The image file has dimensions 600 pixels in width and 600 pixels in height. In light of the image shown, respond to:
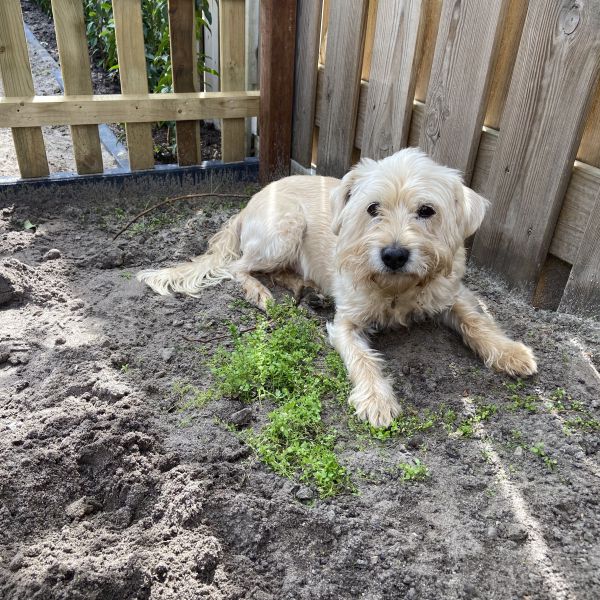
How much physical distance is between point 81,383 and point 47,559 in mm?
967

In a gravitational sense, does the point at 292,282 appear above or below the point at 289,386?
below

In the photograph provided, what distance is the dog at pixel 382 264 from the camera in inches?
112

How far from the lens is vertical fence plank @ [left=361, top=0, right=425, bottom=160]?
3887 mm

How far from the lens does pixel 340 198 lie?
3270 millimetres

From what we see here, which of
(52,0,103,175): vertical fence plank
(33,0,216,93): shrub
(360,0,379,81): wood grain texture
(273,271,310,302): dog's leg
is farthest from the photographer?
(33,0,216,93): shrub

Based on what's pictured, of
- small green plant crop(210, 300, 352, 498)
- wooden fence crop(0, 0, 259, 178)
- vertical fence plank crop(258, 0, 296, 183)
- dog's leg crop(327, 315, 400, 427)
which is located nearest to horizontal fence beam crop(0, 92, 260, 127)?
wooden fence crop(0, 0, 259, 178)

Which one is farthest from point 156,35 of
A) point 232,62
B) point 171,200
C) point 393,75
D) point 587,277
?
point 587,277

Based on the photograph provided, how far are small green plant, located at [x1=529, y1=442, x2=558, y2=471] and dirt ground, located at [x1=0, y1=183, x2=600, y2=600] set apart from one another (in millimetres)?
25

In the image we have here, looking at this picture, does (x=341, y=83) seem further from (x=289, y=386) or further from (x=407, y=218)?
(x=289, y=386)

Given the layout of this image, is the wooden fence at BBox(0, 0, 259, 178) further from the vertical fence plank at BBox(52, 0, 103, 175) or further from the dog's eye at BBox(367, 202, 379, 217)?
the dog's eye at BBox(367, 202, 379, 217)

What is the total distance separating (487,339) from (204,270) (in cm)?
195

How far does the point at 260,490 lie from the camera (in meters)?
2.29

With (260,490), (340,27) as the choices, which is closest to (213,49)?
(340,27)

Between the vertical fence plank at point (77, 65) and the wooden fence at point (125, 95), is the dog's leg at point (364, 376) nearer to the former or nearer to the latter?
the wooden fence at point (125, 95)
